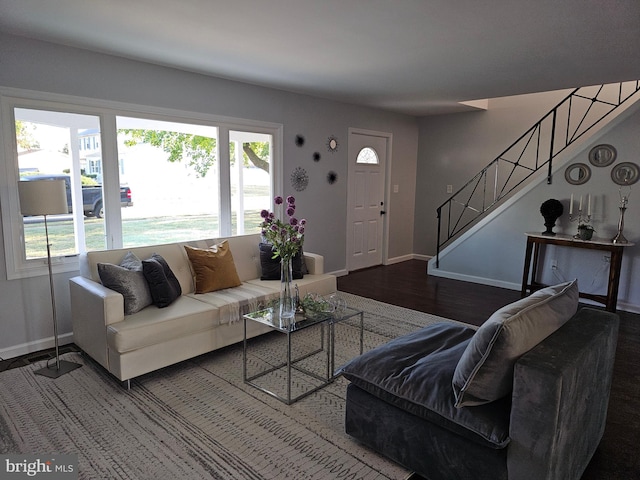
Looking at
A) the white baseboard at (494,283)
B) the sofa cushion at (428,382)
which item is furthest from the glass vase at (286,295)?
the white baseboard at (494,283)

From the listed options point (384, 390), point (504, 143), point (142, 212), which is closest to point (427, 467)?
point (384, 390)

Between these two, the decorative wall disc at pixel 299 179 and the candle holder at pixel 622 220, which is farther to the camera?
the decorative wall disc at pixel 299 179

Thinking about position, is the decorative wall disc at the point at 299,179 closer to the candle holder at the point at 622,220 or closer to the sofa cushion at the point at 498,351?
the candle holder at the point at 622,220

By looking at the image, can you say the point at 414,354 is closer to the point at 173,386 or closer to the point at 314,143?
the point at 173,386

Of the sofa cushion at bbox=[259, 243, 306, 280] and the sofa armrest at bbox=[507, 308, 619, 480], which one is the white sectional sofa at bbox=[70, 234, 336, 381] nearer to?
the sofa cushion at bbox=[259, 243, 306, 280]

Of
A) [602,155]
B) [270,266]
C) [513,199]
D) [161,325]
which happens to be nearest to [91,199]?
[161,325]

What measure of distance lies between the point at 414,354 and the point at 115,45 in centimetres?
329

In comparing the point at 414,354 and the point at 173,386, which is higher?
the point at 414,354

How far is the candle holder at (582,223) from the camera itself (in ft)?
15.1

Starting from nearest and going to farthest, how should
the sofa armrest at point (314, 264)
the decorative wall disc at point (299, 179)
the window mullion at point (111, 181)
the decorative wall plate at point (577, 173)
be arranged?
the window mullion at point (111, 181)
the sofa armrest at point (314, 264)
the decorative wall plate at point (577, 173)
the decorative wall disc at point (299, 179)

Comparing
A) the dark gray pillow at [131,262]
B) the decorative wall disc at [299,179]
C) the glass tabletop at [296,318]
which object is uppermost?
the decorative wall disc at [299,179]

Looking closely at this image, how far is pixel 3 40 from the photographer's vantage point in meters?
3.06

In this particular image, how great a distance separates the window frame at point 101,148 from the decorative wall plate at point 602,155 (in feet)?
13.1

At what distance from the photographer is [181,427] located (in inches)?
94.4
